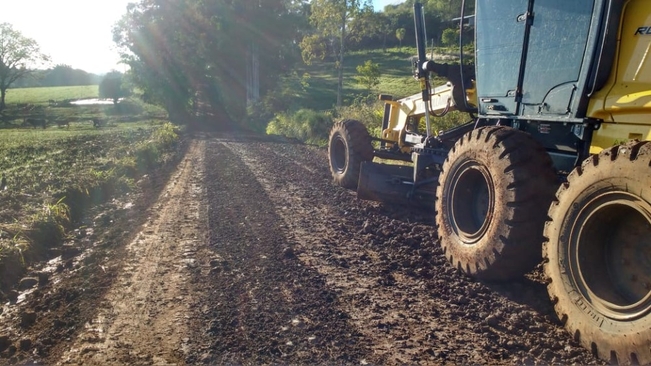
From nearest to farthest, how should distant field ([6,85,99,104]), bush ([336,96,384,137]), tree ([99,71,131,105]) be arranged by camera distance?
1. bush ([336,96,384,137])
2. tree ([99,71,131,105])
3. distant field ([6,85,99,104])

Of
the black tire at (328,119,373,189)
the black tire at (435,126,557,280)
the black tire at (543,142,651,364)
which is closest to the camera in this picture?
the black tire at (543,142,651,364)

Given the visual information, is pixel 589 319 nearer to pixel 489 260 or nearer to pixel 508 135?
pixel 489 260

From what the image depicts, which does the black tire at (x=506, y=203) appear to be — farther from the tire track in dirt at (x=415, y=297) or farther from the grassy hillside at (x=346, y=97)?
the grassy hillside at (x=346, y=97)

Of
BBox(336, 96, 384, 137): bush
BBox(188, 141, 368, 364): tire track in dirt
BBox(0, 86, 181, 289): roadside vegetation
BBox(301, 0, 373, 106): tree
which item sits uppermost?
BBox(301, 0, 373, 106): tree

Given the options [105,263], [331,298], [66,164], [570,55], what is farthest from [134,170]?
[570,55]

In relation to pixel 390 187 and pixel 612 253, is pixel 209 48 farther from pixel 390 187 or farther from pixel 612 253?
pixel 612 253

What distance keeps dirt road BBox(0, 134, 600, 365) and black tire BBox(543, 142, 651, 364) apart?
306mm

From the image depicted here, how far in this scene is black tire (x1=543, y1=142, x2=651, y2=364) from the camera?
327 centimetres

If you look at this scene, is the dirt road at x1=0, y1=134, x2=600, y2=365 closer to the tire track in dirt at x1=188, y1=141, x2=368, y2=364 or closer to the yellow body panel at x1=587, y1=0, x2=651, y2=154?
the tire track in dirt at x1=188, y1=141, x2=368, y2=364

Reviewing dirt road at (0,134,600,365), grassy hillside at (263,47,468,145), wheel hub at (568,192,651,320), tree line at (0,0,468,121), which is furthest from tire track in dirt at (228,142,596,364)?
tree line at (0,0,468,121)

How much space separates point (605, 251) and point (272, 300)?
104 inches

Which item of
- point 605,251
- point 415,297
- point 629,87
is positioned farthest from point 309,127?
point 605,251

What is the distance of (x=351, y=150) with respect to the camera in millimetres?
9828

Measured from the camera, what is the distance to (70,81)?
110 m
